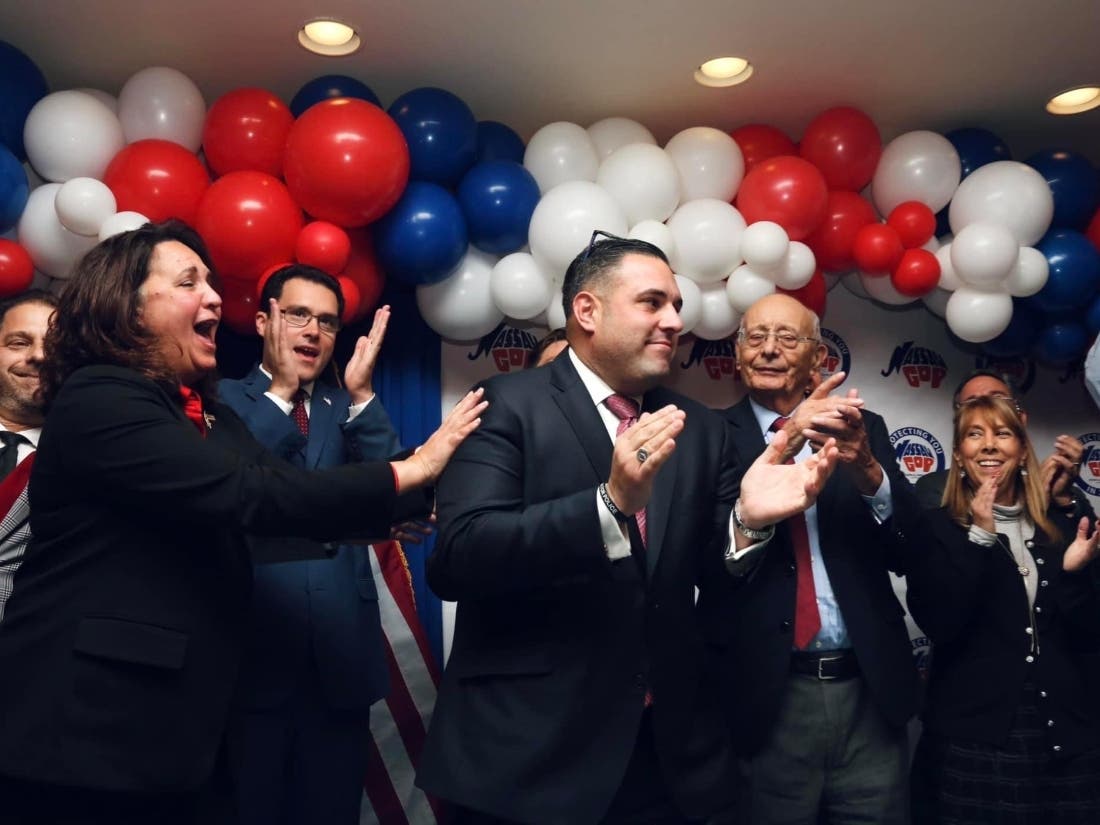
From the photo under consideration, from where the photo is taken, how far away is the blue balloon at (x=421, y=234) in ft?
9.87

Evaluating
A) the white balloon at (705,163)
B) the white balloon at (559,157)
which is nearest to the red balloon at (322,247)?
the white balloon at (559,157)

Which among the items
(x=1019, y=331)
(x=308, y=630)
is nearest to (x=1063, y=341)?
(x=1019, y=331)

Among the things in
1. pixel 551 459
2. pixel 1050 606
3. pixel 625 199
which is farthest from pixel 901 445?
pixel 551 459

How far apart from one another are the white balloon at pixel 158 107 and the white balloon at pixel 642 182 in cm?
141

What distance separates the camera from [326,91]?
3.10 m

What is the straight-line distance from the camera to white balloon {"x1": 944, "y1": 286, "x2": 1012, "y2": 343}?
3418mm

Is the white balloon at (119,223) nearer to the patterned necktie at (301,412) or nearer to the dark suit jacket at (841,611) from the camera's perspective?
the patterned necktie at (301,412)

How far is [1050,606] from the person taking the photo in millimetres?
2654

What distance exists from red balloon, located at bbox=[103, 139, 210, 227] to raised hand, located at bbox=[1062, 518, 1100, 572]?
9.18 ft

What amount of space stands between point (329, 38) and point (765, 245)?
1.62 metres

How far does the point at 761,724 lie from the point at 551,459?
1063 millimetres

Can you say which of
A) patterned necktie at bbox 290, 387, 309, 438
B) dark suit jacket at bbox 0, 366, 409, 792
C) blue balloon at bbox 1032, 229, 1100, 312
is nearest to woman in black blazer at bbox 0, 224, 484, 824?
dark suit jacket at bbox 0, 366, 409, 792

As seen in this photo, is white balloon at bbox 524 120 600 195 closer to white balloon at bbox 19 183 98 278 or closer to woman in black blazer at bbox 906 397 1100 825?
white balloon at bbox 19 183 98 278

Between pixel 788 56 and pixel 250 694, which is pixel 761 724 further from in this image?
pixel 788 56
